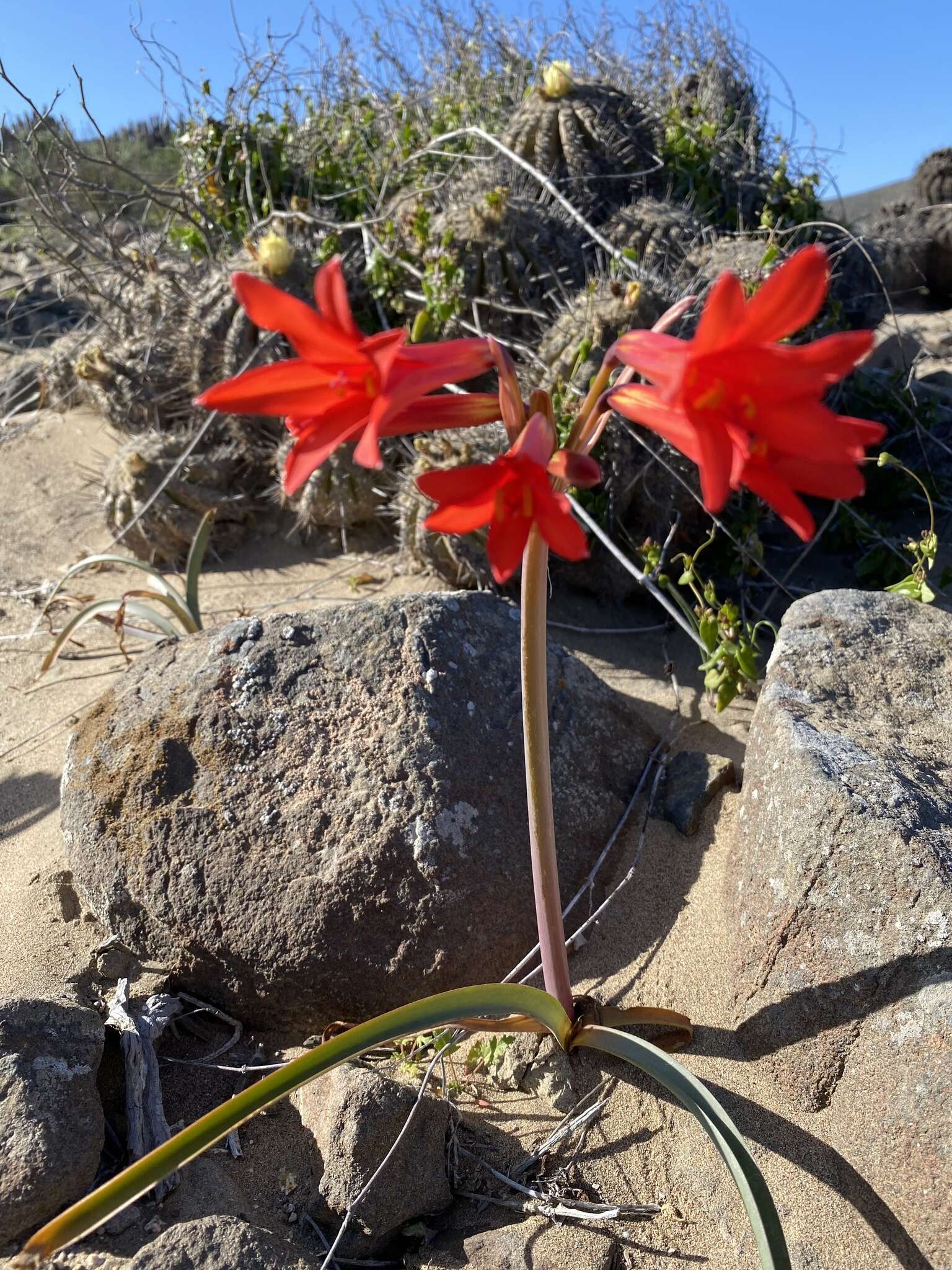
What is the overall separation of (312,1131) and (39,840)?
1274mm

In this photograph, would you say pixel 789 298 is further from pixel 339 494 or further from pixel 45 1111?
pixel 339 494

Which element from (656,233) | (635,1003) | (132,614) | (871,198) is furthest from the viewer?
(871,198)

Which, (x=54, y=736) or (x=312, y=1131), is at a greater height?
(x=54, y=736)

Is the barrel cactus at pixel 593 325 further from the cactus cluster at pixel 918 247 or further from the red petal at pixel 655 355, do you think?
the cactus cluster at pixel 918 247

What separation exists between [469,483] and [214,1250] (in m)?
1.29

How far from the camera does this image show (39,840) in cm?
275

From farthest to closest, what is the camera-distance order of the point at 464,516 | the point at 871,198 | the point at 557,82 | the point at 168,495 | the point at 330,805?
the point at 871,198 < the point at 557,82 < the point at 168,495 < the point at 330,805 < the point at 464,516

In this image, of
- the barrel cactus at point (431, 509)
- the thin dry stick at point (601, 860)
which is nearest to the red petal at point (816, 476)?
the thin dry stick at point (601, 860)

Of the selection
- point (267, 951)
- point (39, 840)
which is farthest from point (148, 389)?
point (267, 951)

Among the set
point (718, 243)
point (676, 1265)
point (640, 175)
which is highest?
point (640, 175)

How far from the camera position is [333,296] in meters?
1.22

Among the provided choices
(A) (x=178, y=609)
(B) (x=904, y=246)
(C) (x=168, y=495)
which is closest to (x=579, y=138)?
(C) (x=168, y=495)

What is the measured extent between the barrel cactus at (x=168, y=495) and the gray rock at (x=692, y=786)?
2651 millimetres

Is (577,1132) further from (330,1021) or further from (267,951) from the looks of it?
(267,951)
